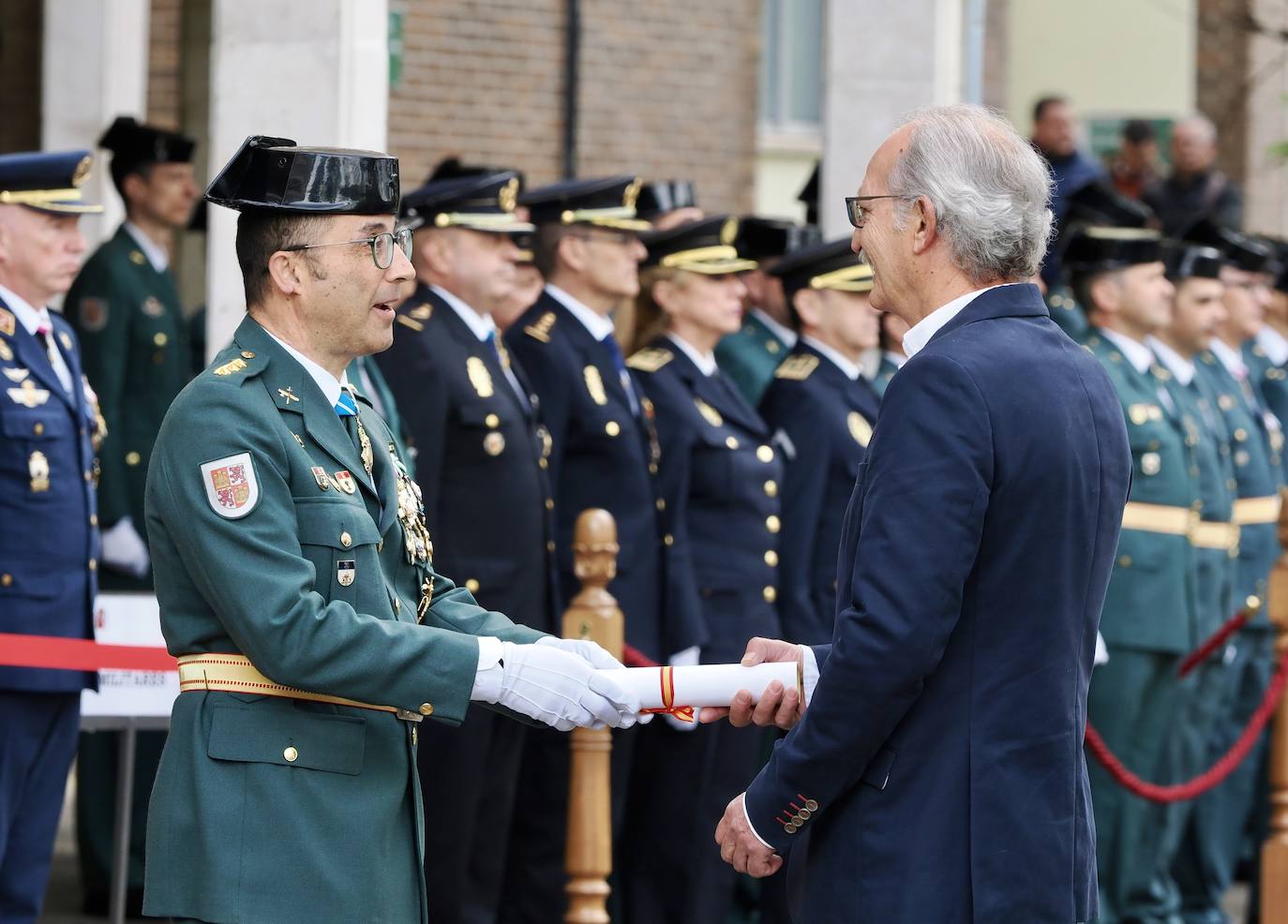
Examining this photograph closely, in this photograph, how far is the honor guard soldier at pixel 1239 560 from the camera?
27.5 feet

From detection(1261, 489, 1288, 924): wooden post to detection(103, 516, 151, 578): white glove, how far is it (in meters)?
3.61

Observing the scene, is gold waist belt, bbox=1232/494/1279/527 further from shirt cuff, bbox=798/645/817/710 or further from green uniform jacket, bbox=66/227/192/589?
shirt cuff, bbox=798/645/817/710

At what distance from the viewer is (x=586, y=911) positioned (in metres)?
5.40

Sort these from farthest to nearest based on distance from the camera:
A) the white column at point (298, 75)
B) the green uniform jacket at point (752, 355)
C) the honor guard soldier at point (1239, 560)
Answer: the honor guard soldier at point (1239, 560), the green uniform jacket at point (752, 355), the white column at point (298, 75)

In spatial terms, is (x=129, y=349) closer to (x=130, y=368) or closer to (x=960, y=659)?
(x=130, y=368)

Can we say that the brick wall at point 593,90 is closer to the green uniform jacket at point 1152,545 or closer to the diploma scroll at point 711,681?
the green uniform jacket at point 1152,545

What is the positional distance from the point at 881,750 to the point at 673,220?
15.6 feet

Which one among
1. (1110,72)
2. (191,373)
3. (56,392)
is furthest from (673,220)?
(1110,72)

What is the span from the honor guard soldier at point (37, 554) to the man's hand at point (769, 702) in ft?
7.56

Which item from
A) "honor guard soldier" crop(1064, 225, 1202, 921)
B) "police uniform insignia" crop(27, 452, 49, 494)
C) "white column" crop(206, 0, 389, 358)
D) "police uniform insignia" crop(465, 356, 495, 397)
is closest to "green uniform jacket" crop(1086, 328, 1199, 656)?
"honor guard soldier" crop(1064, 225, 1202, 921)

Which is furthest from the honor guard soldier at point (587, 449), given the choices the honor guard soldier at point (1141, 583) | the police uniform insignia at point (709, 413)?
the honor guard soldier at point (1141, 583)

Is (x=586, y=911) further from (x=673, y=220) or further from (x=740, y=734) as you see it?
(x=673, y=220)

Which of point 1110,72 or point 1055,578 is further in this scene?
point 1110,72

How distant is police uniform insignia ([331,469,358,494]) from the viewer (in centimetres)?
361
